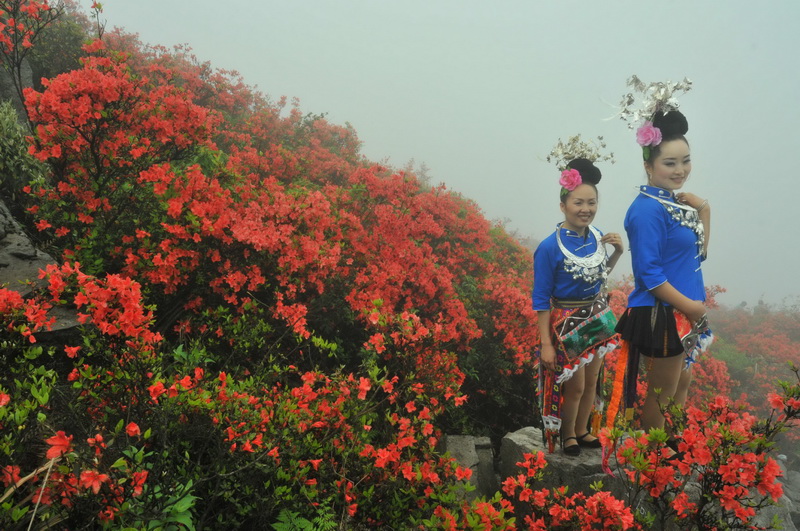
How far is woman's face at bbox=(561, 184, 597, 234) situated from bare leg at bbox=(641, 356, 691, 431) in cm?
117

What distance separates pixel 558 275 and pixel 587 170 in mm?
884

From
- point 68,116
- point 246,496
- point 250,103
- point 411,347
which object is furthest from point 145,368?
point 250,103

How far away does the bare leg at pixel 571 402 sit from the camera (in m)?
3.22

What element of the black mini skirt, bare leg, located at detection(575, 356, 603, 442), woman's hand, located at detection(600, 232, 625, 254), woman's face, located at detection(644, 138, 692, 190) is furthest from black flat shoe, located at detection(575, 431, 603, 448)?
woman's face, located at detection(644, 138, 692, 190)

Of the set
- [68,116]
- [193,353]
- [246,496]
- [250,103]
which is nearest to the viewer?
[246,496]

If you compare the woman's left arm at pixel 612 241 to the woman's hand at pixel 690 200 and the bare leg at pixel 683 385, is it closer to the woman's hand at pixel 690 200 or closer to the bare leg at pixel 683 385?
the woman's hand at pixel 690 200

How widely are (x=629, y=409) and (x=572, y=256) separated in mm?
1269

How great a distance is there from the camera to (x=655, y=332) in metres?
2.82

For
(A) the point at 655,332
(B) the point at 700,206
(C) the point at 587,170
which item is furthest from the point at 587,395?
(C) the point at 587,170

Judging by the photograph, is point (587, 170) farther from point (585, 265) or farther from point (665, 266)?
point (665, 266)

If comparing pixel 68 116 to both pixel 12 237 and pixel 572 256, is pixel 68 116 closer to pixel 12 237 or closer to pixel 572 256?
pixel 12 237

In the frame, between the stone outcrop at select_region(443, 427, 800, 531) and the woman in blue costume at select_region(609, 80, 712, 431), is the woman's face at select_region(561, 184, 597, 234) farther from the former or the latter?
the stone outcrop at select_region(443, 427, 800, 531)

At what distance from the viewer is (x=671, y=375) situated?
2.89m

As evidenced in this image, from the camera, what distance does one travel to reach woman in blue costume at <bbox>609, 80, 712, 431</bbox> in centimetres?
280
